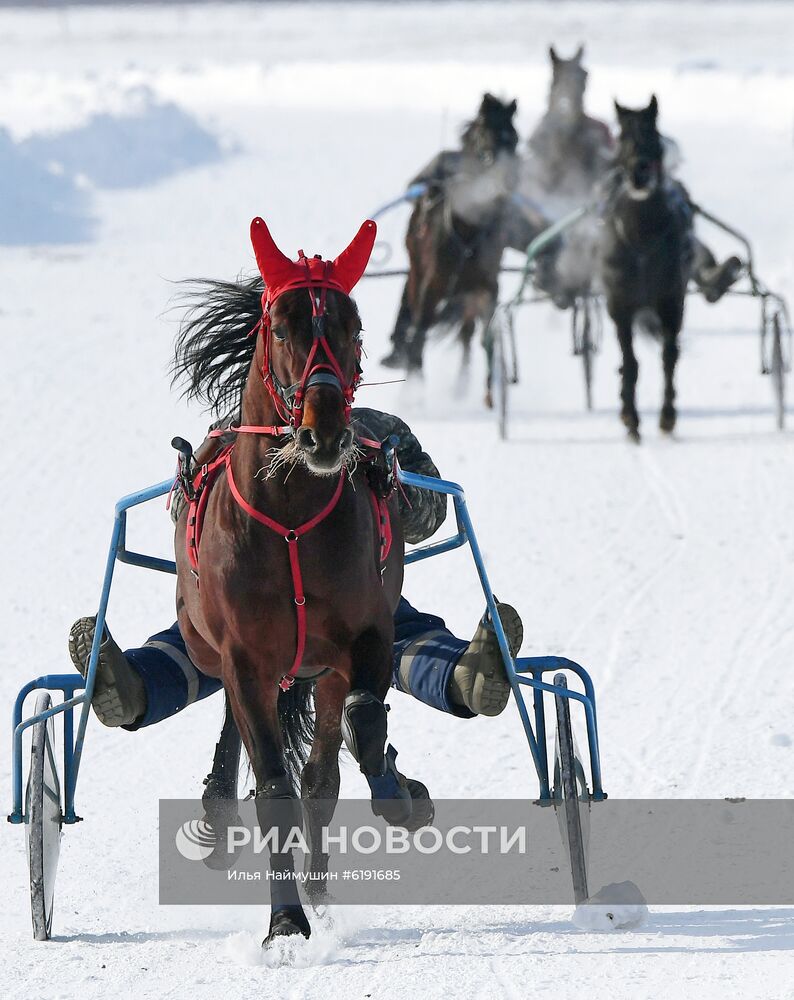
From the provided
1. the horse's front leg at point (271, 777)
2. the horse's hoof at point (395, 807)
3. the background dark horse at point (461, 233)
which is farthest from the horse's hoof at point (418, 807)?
the background dark horse at point (461, 233)

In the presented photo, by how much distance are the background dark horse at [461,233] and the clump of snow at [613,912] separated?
8271 millimetres

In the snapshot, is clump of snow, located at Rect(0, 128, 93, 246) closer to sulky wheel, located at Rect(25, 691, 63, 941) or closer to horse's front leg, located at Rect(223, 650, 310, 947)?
sulky wheel, located at Rect(25, 691, 63, 941)

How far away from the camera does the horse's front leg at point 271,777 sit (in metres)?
4.36

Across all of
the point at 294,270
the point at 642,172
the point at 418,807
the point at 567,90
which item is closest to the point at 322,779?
the point at 418,807

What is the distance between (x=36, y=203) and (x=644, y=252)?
526 inches

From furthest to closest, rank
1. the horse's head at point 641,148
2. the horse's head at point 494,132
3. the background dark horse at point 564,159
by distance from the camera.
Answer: the background dark horse at point 564,159 → the horse's head at point 494,132 → the horse's head at point 641,148

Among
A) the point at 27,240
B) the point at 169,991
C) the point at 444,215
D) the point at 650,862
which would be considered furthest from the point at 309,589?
the point at 27,240

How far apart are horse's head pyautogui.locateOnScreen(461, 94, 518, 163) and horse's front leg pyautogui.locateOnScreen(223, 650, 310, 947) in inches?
330

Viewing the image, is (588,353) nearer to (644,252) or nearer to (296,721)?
(644,252)

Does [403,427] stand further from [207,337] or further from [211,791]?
[211,791]

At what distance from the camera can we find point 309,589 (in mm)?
4266

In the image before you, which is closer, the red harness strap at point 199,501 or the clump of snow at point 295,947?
the clump of snow at point 295,947

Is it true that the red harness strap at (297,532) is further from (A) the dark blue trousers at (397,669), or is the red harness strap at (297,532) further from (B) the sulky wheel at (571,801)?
(B) the sulky wheel at (571,801)

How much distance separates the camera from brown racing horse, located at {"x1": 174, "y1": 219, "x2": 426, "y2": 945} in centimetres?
405
